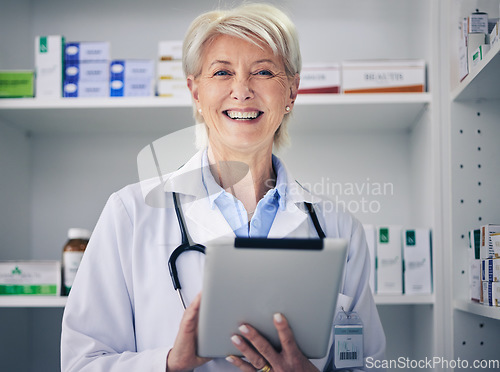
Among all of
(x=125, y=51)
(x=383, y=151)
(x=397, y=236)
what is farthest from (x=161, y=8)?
(x=397, y=236)

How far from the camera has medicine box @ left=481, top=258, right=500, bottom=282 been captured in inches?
47.3

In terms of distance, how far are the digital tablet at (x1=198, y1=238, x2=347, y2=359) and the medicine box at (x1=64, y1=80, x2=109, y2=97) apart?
1.03 m

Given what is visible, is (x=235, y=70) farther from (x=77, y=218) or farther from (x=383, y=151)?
(x=77, y=218)

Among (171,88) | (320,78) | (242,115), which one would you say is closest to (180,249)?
(242,115)

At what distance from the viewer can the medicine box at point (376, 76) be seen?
169 centimetres

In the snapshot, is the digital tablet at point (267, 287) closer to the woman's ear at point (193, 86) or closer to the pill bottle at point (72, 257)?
the woman's ear at point (193, 86)

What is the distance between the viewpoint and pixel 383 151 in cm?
198

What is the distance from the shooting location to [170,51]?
172 centimetres

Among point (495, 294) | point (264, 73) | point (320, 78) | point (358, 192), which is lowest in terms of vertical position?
point (495, 294)

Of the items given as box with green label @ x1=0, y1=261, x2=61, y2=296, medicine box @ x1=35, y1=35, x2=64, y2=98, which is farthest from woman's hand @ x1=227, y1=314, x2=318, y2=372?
medicine box @ x1=35, y1=35, x2=64, y2=98

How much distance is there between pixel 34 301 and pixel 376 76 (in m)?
1.27

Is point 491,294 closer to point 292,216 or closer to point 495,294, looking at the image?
point 495,294
